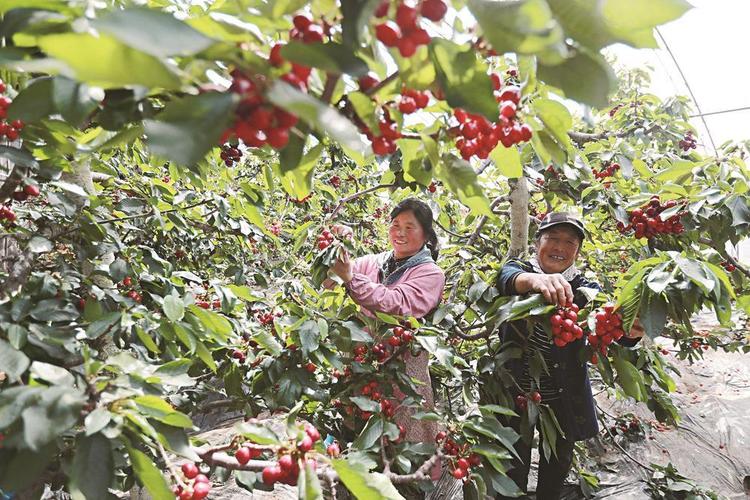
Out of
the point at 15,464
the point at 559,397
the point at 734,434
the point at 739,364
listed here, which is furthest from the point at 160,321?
the point at 739,364

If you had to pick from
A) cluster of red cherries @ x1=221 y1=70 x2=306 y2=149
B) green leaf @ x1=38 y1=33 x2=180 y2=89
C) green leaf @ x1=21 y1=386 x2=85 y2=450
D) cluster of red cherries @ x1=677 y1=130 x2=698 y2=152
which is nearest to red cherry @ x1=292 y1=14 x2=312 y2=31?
cluster of red cherries @ x1=221 y1=70 x2=306 y2=149

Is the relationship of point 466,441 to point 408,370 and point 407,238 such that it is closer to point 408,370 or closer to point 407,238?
point 408,370

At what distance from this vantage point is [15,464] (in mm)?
559

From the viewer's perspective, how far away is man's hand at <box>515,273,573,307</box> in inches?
51.3

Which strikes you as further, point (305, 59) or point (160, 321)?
point (160, 321)

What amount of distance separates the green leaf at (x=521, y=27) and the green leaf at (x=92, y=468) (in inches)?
27.1

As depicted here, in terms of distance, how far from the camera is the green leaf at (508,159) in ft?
2.39

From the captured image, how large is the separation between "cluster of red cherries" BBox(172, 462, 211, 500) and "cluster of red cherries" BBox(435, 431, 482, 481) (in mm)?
739

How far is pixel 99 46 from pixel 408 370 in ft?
5.39

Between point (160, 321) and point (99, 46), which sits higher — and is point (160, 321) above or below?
below

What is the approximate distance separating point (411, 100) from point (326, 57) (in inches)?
6.8

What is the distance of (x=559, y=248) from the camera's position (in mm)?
1709

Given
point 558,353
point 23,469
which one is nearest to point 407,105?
point 23,469

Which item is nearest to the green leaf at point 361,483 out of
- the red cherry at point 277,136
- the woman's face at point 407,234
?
the red cherry at point 277,136
